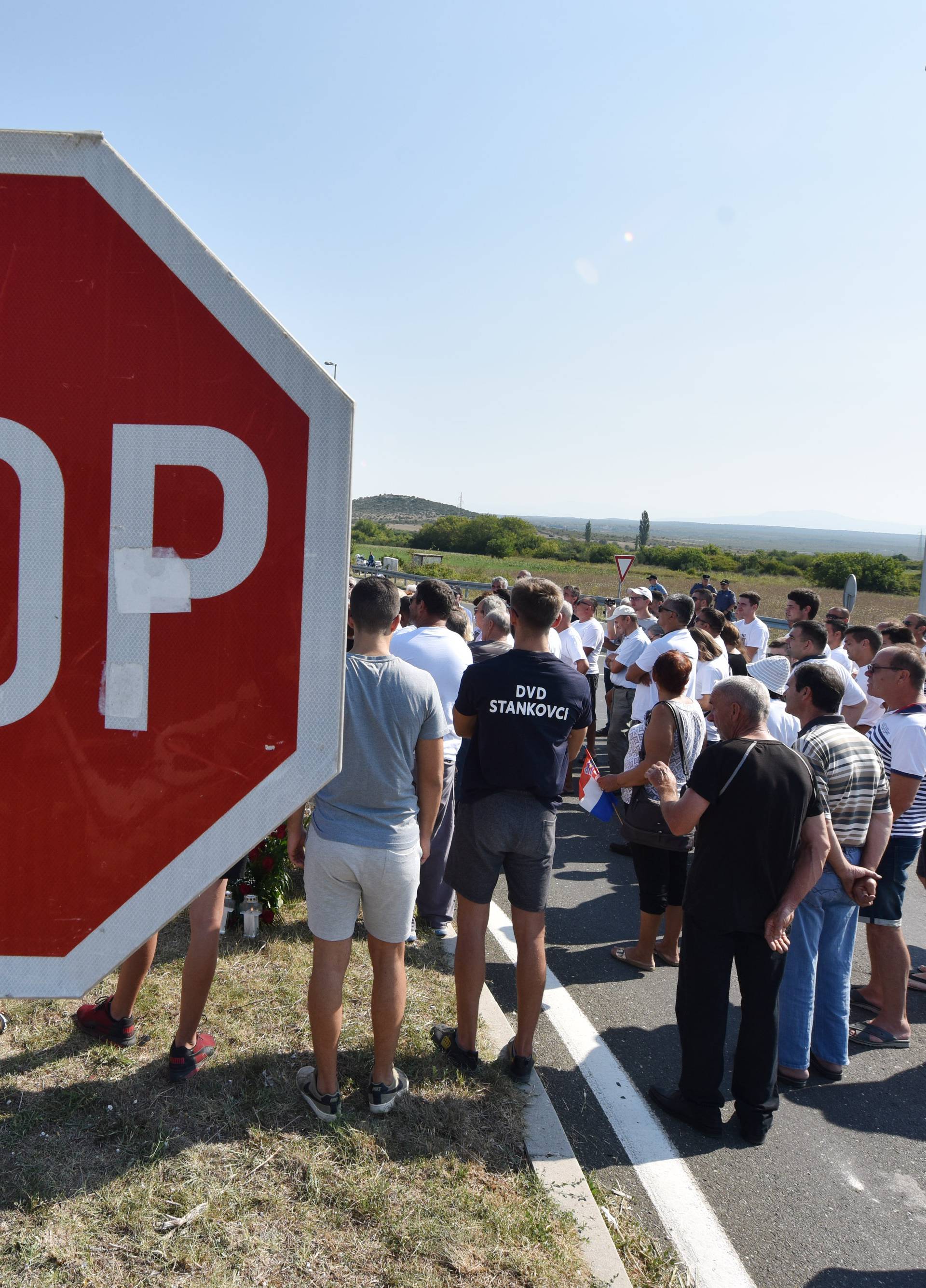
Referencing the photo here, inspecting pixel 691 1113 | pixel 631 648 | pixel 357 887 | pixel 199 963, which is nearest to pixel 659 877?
pixel 691 1113

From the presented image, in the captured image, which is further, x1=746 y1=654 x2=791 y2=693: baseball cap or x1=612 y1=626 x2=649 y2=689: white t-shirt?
x1=612 y1=626 x2=649 y2=689: white t-shirt

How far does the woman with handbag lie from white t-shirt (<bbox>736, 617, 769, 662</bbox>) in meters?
5.68

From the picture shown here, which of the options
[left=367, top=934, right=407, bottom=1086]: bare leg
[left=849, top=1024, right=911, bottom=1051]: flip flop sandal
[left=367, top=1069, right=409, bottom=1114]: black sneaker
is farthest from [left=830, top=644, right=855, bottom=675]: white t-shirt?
[left=367, top=1069, right=409, bottom=1114]: black sneaker

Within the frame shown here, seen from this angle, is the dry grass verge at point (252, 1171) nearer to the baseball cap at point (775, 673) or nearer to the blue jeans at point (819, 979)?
the blue jeans at point (819, 979)

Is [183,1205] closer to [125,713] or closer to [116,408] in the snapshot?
[125,713]

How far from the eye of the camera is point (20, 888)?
965 millimetres

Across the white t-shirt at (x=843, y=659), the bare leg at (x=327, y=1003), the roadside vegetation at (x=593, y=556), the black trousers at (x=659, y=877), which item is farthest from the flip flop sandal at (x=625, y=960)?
the roadside vegetation at (x=593, y=556)

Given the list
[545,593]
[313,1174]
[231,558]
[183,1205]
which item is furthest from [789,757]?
[231,558]

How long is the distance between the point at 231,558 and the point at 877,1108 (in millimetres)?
4092

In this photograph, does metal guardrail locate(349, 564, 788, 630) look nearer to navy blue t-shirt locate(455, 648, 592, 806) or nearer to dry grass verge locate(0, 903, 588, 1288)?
navy blue t-shirt locate(455, 648, 592, 806)

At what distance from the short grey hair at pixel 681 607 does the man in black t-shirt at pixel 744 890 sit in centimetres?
316

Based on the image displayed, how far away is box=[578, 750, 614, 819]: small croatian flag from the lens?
511cm

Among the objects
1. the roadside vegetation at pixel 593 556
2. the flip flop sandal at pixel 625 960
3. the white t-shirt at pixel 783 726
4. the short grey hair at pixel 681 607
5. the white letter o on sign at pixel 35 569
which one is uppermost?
the roadside vegetation at pixel 593 556

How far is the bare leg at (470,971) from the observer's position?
3.61 metres
